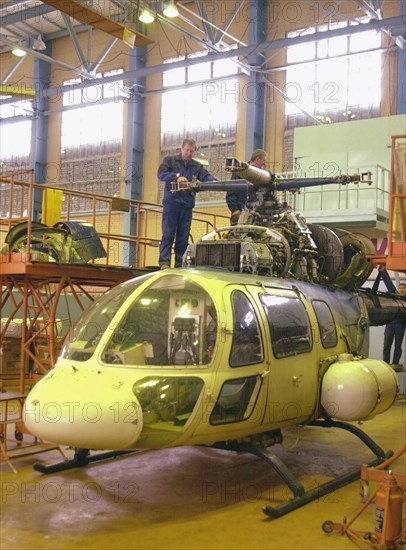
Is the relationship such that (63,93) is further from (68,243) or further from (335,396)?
(335,396)

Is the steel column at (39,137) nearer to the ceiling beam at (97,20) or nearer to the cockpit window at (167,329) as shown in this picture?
the ceiling beam at (97,20)

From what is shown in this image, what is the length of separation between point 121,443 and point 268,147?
1704cm

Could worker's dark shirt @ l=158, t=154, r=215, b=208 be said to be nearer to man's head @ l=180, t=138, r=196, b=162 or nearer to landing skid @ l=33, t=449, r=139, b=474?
man's head @ l=180, t=138, r=196, b=162

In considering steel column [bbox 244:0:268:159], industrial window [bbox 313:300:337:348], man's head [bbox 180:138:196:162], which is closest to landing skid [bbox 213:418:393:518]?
industrial window [bbox 313:300:337:348]

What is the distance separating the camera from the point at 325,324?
8258 millimetres

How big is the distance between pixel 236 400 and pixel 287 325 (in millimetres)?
1203

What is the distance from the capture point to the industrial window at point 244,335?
22.1ft

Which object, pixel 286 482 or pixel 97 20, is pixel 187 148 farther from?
pixel 286 482

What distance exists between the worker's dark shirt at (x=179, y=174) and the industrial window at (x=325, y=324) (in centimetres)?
287

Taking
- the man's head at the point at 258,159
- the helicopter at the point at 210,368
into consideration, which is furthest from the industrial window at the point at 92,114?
the helicopter at the point at 210,368

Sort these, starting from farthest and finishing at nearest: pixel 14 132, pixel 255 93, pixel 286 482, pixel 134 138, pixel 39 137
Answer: pixel 14 132
pixel 39 137
pixel 134 138
pixel 255 93
pixel 286 482

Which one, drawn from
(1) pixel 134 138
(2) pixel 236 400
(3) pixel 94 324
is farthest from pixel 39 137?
(2) pixel 236 400

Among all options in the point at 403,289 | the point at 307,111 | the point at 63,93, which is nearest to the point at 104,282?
the point at 403,289

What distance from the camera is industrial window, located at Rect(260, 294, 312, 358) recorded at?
7262mm
